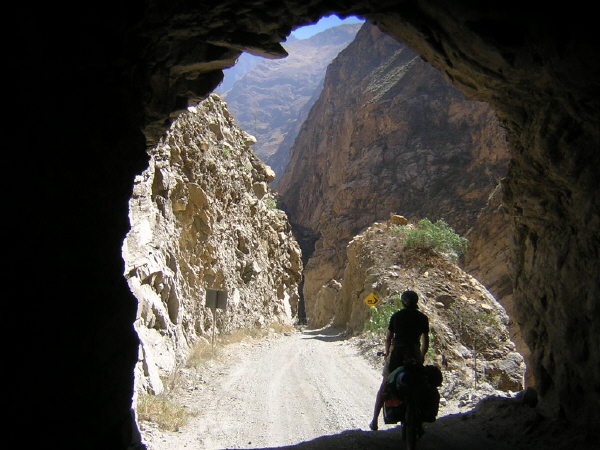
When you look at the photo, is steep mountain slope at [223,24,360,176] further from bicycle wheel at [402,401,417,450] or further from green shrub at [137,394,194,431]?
bicycle wheel at [402,401,417,450]

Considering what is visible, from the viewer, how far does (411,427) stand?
4852 mm

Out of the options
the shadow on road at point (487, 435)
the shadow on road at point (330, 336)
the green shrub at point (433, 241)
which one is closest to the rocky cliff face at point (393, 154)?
the shadow on road at point (330, 336)

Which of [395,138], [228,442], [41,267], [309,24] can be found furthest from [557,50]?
[395,138]

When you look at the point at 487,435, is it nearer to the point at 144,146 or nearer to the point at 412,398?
the point at 412,398

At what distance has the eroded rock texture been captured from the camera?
3.55 m

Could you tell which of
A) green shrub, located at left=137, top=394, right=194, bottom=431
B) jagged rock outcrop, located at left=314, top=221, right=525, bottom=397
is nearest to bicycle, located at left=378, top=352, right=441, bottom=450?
green shrub, located at left=137, top=394, right=194, bottom=431

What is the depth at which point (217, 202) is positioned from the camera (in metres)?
18.9

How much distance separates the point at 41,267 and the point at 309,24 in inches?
167

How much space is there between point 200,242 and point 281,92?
147m

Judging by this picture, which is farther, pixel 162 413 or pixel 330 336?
pixel 330 336

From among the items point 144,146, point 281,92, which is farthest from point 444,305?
point 281,92

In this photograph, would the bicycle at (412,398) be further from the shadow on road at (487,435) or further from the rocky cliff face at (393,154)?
the rocky cliff face at (393,154)

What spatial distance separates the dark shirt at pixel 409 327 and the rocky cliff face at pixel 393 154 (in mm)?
35604

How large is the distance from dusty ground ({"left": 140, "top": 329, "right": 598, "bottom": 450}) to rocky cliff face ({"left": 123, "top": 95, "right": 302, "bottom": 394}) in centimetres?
109
